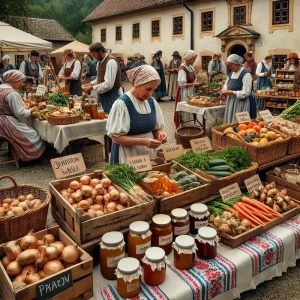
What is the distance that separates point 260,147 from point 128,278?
2172 mm

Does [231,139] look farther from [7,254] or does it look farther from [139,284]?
[7,254]

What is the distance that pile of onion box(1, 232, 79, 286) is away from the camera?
1.94m

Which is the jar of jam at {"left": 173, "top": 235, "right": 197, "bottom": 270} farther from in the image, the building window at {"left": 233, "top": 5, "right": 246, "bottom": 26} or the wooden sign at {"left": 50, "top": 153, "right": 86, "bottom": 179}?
the building window at {"left": 233, "top": 5, "right": 246, "bottom": 26}

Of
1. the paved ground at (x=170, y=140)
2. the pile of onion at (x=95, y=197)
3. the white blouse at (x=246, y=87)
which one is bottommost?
the paved ground at (x=170, y=140)

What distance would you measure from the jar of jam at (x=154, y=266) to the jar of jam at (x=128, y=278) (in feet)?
0.28

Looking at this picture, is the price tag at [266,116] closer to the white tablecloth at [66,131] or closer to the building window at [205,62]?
the white tablecloth at [66,131]

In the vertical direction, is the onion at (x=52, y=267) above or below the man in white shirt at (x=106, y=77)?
below

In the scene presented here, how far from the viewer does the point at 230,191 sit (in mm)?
3053

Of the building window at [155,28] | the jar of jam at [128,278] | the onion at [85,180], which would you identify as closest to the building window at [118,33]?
the building window at [155,28]

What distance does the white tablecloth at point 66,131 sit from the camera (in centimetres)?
580

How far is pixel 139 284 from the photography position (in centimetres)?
202

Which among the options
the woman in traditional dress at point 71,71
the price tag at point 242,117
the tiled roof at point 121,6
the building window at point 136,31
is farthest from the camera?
the building window at point 136,31

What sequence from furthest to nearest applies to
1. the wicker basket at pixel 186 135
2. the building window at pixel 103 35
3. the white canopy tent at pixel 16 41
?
the building window at pixel 103 35 → the white canopy tent at pixel 16 41 → the wicker basket at pixel 186 135

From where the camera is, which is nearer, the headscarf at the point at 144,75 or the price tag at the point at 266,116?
the headscarf at the point at 144,75
